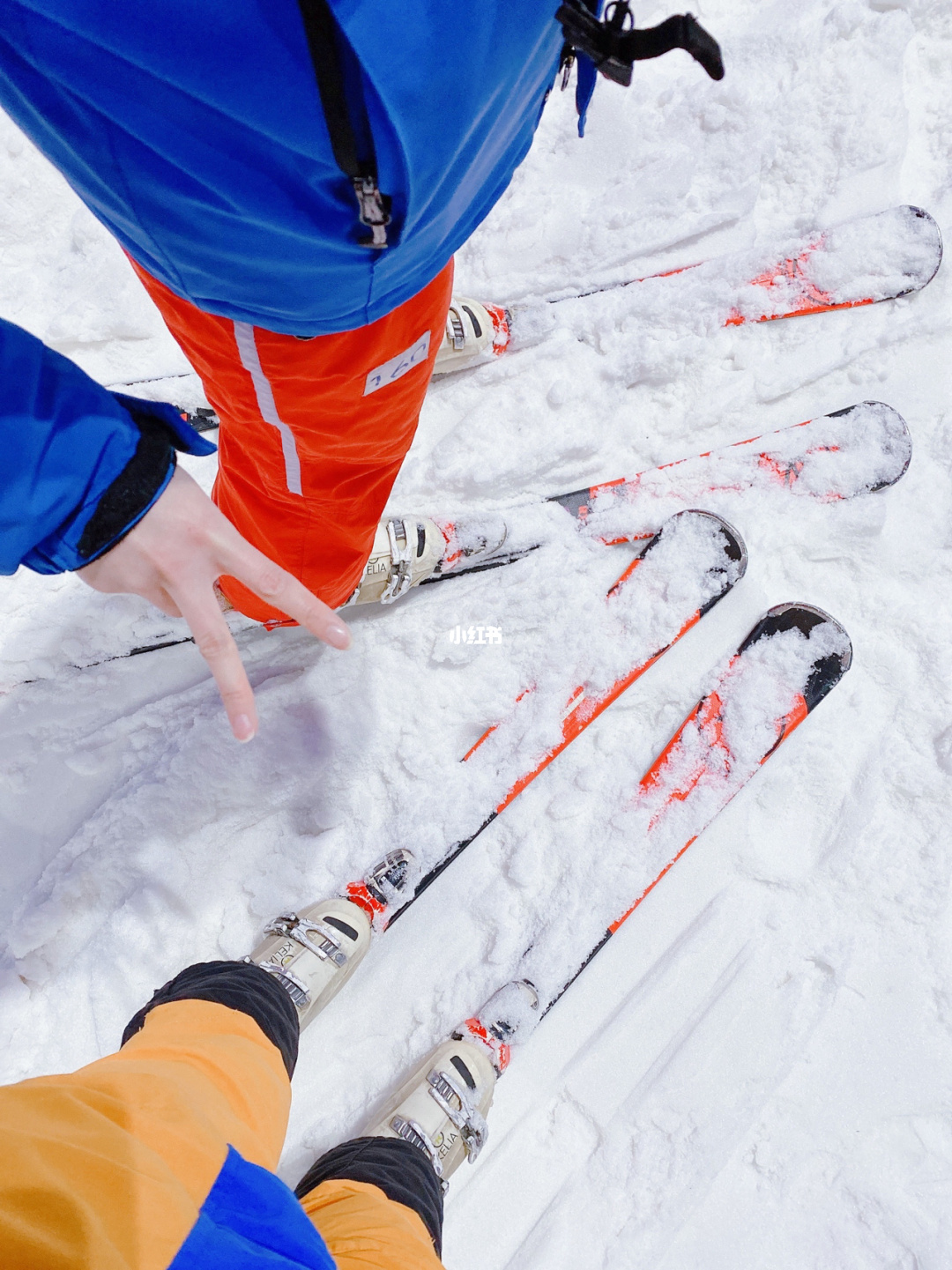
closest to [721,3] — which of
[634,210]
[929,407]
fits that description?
[634,210]

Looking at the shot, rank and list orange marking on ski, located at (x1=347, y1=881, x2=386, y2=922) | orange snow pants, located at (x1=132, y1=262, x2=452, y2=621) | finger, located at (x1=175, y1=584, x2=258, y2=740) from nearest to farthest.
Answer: finger, located at (x1=175, y1=584, x2=258, y2=740) → orange snow pants, located at (x1=132, y1=262, x2=452, y2=621) → orange marking on ski, located at (x1=347, y1=881, x2=386, y2=922)

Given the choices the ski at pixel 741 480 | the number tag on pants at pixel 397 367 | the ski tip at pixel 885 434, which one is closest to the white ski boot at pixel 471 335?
the ski at pixel 741 480

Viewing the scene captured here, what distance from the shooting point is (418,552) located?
1.53 meters

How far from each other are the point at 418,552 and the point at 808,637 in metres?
0.81

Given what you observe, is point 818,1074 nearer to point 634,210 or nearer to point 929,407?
point 929,407

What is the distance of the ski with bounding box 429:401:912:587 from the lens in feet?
5.28

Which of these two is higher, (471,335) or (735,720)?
(471,335)

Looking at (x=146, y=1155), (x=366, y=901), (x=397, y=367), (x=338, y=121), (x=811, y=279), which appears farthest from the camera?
(x=811, y=279)

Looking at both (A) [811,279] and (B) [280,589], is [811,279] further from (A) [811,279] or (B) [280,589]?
(B) [280,589]

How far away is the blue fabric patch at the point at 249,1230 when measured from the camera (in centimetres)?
59

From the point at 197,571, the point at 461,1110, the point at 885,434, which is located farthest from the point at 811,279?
the point at 461,1110

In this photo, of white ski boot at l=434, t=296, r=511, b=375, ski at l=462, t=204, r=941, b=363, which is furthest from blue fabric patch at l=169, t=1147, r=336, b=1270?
ski at l=462, t=204, r=941, b=363

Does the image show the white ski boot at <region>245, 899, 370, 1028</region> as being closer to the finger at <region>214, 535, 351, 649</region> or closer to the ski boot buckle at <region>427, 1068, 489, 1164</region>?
the ski boot buckle at <region>427, 1068, 489, 1164</region>

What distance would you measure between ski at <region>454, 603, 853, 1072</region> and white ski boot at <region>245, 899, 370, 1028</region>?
0.28 metres
